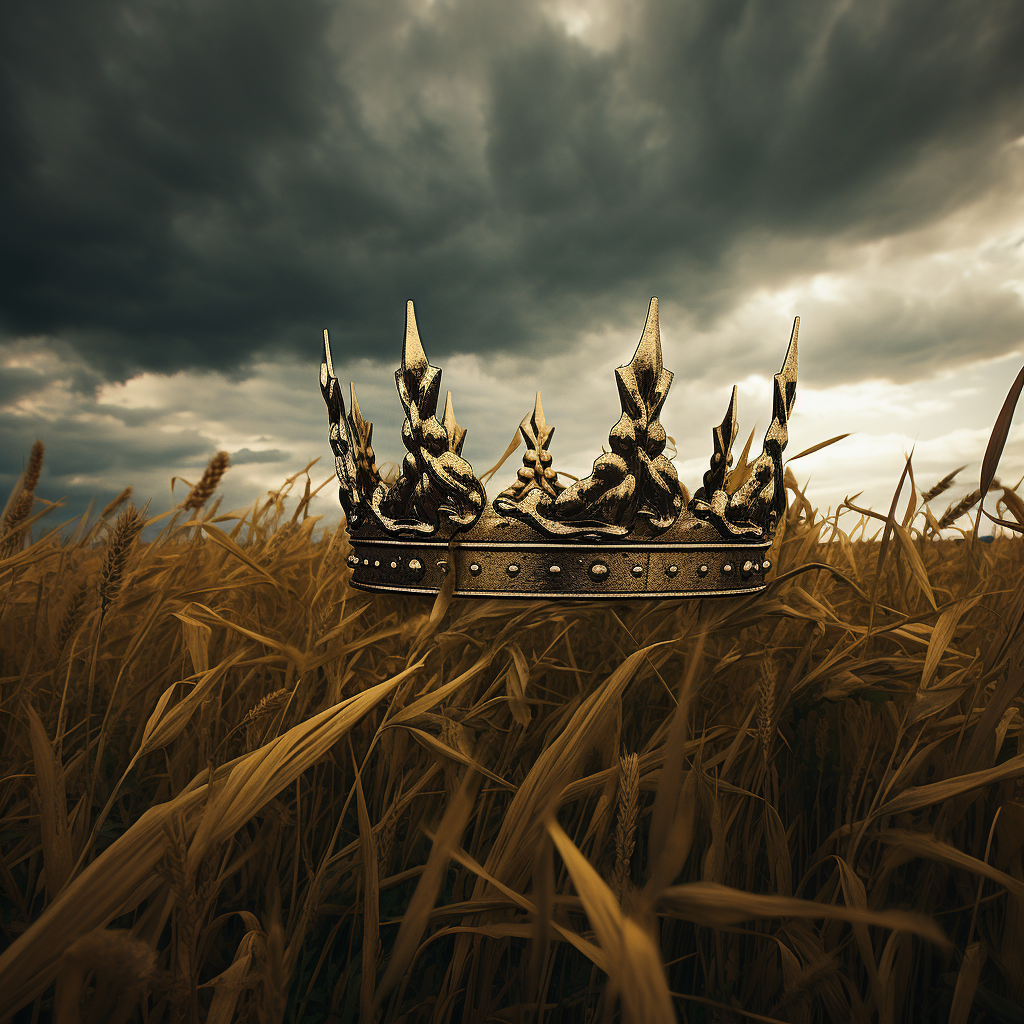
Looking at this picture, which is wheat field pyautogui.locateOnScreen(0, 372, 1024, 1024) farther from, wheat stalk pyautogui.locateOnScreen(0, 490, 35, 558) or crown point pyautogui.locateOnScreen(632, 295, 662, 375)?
crown point pyautogui.locateOnScreen(632, 295, 662, 375)

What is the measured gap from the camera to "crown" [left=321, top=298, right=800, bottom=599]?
1.23 meters

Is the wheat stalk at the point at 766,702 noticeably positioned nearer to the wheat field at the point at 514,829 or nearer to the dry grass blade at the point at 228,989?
the wheat field at the point at 514,829

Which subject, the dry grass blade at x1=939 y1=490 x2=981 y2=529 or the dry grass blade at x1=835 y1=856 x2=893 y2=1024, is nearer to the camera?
the dry grass blade at x1=835 y1=856 x2=893 y2=1024

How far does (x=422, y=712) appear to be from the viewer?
771 millimetres

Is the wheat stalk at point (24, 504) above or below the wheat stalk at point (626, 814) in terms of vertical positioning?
above

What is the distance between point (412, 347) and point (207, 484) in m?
1.60

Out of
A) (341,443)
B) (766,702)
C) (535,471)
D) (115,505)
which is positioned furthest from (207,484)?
(766,702)

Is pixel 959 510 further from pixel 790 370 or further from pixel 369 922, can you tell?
pixel 369 922

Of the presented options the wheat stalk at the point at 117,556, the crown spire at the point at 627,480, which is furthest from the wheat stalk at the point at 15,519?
the crown spire at the point at 627,480

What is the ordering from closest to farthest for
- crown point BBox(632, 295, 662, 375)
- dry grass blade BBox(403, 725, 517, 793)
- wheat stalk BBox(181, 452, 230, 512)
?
1. dry grass blade BBox(403, 725, 517, 793)
2. crown point BBox(632, 295, 662, 375)
3. wheat stalk BBox(181, 452, 230, 512)

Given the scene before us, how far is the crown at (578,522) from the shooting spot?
123 cm

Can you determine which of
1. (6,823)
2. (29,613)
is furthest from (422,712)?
(29,613)

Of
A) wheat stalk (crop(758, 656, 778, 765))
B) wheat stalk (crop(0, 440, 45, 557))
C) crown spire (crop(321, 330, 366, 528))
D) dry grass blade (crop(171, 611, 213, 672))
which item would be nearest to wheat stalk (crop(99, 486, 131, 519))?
wheat stalk (crop(0, 440, 45, 557))

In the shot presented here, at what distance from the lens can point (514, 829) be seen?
2.06 feet
